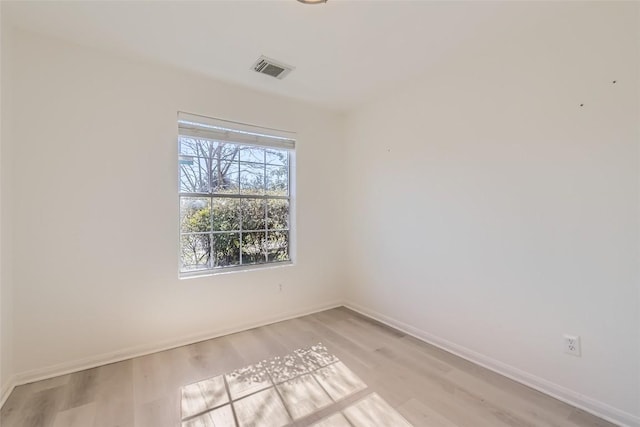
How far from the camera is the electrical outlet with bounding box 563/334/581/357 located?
69.6 inches

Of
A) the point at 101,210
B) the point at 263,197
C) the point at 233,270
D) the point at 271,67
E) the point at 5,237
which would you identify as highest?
the point at 271,67

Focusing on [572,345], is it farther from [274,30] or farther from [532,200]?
[274,30]

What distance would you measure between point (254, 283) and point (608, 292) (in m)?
2.80

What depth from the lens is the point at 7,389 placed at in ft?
6.12

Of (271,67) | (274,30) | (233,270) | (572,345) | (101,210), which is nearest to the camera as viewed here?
(572,345)

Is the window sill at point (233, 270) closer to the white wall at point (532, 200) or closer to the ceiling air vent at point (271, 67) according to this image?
the white wall at point (532, 200)

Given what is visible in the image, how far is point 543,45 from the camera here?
1905 mm

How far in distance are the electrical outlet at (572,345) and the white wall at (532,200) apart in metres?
0.03

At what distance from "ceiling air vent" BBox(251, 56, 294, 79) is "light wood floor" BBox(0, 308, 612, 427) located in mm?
2540

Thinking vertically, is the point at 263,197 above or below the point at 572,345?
above

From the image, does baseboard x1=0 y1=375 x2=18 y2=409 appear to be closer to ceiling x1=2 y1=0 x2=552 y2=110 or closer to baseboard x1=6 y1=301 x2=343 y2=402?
baseboard x1=6 y1=301 x2=343 y2=402

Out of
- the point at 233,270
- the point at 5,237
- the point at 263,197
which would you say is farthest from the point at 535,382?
the point at 5,237

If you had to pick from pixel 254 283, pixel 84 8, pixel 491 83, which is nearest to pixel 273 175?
pixel 254 283

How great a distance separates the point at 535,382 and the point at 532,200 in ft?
4.13
